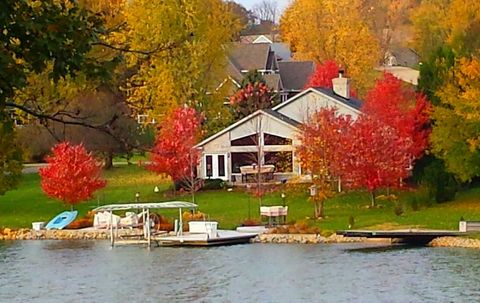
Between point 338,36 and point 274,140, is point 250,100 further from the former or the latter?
point 338,36

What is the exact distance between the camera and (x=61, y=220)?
42.9m

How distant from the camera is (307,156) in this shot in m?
43.7

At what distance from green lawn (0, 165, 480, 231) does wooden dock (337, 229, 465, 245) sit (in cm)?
115

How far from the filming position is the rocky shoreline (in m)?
35.8

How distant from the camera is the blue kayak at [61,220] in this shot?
1666 inches

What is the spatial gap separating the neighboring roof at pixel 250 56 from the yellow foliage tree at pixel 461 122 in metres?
36.3

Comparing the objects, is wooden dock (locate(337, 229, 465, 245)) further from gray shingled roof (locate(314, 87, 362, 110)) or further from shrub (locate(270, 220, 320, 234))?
gray shingled roof (locate(314, 87, 362, 110))

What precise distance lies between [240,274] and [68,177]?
1541 cm

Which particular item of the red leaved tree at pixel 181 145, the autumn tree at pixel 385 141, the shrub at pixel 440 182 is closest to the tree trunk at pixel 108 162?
the red leaved tree at pixel 181 145

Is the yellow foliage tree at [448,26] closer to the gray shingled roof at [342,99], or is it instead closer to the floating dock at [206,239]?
the gray shingled roof at [342,99]

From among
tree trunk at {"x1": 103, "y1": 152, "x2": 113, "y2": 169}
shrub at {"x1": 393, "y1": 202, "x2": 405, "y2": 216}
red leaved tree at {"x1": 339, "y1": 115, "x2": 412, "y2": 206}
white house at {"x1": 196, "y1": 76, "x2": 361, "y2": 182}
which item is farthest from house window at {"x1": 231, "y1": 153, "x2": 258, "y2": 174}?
shrub at {"x1": 393, "y1": 202, "x2": 405, "y2": 216}

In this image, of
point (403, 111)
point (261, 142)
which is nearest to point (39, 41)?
point (403, 111)

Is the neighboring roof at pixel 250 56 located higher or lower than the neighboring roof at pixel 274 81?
higher

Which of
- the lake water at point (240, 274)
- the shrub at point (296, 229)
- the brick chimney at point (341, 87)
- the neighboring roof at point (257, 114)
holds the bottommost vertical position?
the lake water at point (240, 274)
